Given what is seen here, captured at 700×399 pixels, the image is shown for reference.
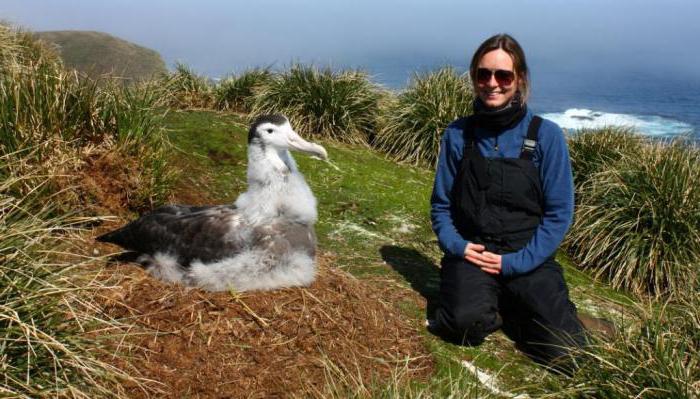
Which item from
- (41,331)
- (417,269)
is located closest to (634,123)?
(417,269)

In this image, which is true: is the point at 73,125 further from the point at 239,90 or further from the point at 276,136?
the point at 239,90

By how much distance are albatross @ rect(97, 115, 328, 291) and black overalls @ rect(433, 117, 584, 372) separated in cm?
101

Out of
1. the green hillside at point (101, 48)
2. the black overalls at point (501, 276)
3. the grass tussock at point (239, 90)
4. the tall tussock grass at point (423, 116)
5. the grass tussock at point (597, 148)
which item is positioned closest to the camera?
the black overalls at point (501, 276)

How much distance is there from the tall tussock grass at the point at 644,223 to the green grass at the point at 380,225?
0.36m

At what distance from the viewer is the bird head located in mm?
3625

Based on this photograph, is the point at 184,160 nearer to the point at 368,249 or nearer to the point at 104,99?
the point at 104,99

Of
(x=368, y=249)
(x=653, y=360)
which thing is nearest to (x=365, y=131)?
(x=368, y=249)

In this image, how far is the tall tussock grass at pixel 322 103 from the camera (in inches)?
351

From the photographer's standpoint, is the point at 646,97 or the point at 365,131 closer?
the point at 365,131

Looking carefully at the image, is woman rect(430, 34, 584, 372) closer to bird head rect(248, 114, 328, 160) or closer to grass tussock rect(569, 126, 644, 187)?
bird head rect(248, 114, 328, 160)

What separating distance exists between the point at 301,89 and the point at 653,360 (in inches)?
279

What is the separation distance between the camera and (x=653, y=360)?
284 cm

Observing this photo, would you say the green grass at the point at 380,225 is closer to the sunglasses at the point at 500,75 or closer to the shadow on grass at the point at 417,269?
the shadow on grass at the point at 417,269

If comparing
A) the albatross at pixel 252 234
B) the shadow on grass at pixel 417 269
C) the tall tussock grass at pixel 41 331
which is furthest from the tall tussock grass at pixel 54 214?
the shadow on grass at pixel 417 269
